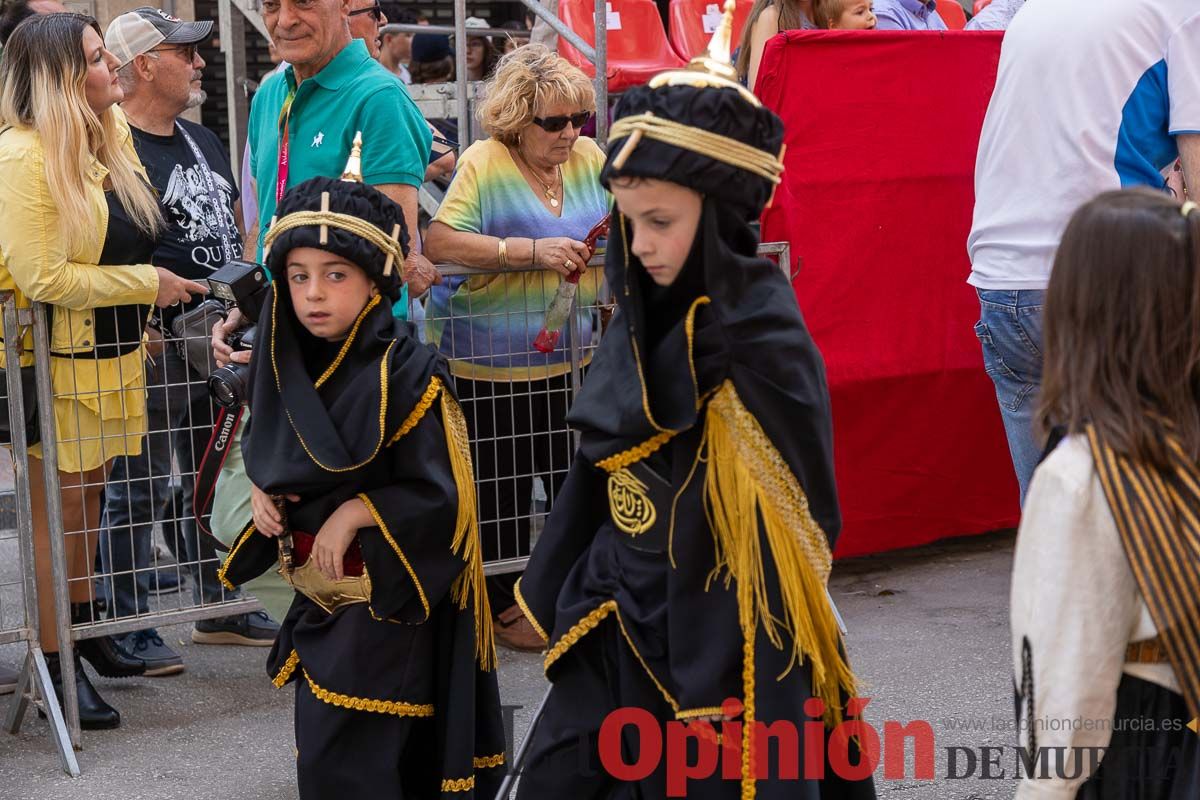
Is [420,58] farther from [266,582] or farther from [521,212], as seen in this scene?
[266,582]

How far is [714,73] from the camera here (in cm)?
271

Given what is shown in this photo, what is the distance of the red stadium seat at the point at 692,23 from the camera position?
332 inches

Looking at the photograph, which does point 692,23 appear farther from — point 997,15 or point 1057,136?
point 1057,136

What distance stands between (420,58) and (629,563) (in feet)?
18.8

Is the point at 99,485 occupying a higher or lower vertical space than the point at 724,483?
lower

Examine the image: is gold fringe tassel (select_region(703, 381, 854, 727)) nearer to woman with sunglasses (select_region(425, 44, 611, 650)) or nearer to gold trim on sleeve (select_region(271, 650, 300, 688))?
gold trim on sleeve (select_region(271, 650, 300, 688))

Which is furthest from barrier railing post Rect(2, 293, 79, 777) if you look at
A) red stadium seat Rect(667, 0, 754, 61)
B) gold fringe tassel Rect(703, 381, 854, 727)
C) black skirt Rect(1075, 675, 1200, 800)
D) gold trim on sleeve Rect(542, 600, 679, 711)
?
red stadium seat Rect(667, 0, 754, 61)

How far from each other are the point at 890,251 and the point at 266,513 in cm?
297

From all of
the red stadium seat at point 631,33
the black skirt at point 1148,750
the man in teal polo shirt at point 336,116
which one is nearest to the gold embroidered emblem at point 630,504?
the black skirt at point 1148,750

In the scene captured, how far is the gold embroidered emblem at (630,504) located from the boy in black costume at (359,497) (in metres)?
0.72

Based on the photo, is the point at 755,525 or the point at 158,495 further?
the point at 158,495

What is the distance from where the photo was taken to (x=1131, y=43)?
3.69 metres

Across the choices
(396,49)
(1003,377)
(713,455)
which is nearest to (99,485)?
(713,455)

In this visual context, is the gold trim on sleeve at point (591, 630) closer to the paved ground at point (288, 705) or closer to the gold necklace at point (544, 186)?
the paved ground at point (288, 705)
